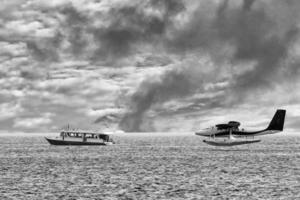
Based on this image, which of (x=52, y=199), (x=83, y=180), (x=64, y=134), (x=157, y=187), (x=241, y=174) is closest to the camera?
(x=52, y=199)

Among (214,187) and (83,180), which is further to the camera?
(83,180)

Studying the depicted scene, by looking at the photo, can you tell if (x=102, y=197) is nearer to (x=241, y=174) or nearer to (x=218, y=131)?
(x=241, y=174)

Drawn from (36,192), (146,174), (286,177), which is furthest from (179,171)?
(36,192)

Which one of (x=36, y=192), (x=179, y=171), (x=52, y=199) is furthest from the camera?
(x=179, y=171)

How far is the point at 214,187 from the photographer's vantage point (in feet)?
210

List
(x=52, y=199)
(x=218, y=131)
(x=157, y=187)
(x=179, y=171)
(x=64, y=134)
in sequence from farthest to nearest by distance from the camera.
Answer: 1. (x=64, y=134)
2. (x=218, y=131)
3. (x=179, y=171)
4. (x=157, y=187)
5. (x=52, y=199)

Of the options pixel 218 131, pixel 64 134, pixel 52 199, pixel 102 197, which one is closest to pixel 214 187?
pixel 102 197

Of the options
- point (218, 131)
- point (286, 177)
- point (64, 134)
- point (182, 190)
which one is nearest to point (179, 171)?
point (286, 177)

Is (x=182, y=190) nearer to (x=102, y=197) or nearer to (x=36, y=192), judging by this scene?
(x=102, y=197)

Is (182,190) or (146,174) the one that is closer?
(182,190)

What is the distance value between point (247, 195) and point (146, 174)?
87.9ft

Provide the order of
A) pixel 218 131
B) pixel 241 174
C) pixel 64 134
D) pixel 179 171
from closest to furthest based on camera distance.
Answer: pixel 241 174
pixel 179 171
pixel 218 131
pixel 64 134

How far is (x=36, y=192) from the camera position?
59.4m

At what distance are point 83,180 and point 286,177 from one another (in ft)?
97.9
